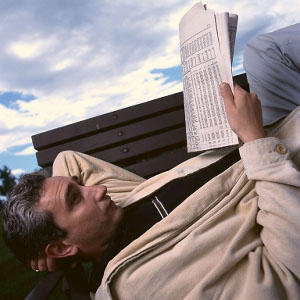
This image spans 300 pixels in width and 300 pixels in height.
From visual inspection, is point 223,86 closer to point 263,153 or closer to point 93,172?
point 263,153

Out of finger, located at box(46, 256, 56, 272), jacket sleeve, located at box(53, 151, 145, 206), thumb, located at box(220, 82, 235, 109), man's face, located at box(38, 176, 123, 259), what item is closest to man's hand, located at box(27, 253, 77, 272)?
finger, located at box(46, 256, 56, 272)

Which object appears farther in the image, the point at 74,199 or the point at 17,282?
the point at 17,282

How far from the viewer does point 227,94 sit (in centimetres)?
143

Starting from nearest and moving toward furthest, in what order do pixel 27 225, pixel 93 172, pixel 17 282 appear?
pixel 27 225 < pixel 93 172 < pixel 17 282

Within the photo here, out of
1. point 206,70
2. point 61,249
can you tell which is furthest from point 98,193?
point 206,70

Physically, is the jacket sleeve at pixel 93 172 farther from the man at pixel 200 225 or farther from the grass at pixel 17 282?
the grass at pixel 17 282

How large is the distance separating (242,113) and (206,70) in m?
0.24

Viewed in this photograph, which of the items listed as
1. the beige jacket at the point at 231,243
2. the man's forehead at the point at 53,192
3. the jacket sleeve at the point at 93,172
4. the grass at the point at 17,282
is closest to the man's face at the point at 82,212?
the man's forehead at the point at 53,192

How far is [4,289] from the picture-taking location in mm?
3025

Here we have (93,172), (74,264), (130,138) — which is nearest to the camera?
(74,264)

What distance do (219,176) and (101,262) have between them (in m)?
0.64

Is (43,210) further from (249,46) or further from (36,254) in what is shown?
(249,46)

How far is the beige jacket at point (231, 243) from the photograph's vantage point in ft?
4.28

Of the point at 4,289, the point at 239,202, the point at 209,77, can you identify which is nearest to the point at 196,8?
the point at 209,77
